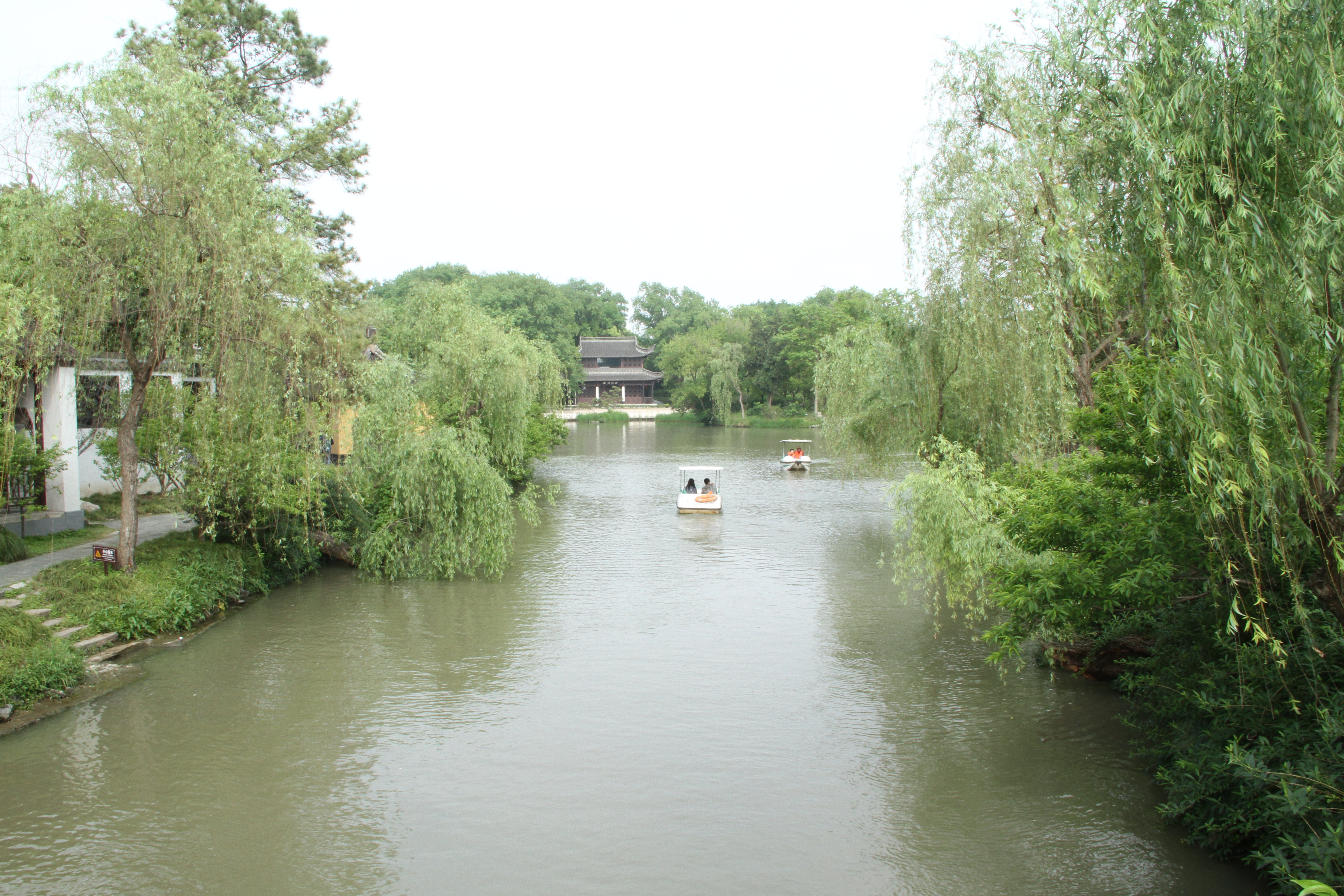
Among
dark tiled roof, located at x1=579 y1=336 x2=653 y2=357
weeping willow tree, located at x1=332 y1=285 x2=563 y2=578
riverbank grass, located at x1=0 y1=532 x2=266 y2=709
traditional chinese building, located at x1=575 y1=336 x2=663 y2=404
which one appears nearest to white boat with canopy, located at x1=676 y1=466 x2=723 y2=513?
weeping willow tree, located at x1=332 y1=285 x2=563 y2=578

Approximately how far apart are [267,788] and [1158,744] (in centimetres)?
828

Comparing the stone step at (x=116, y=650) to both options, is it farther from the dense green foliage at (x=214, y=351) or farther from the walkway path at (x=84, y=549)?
the walkway path at (x=84, y=549)

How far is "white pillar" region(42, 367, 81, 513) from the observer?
15.4 meters

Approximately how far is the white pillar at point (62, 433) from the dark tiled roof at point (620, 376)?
180ft

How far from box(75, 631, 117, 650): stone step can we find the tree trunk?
3.89 ft

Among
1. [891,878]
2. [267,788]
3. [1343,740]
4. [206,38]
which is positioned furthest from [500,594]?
[206,38]

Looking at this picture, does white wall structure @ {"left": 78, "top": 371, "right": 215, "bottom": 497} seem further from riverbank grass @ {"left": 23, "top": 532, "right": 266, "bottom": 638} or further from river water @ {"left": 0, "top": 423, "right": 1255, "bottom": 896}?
river water @ {"left": 0, "top": 423, "right": 1255, "bottom": 896}

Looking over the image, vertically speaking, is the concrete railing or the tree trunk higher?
the concrete railing

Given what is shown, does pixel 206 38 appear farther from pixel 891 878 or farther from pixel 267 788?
pixel 891 878

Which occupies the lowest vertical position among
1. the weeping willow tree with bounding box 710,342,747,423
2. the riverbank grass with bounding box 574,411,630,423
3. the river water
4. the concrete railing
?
the river water

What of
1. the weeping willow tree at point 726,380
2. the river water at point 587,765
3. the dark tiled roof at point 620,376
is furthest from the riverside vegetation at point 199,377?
the dark tiled roof at point 620,376

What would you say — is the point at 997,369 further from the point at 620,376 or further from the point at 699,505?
the point at 620,376

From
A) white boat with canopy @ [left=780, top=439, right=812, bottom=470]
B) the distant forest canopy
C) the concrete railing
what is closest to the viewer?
white boat with canopy @ [left=780, top=439, right=812, bottom=470]

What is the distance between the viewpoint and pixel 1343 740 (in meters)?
5.95
